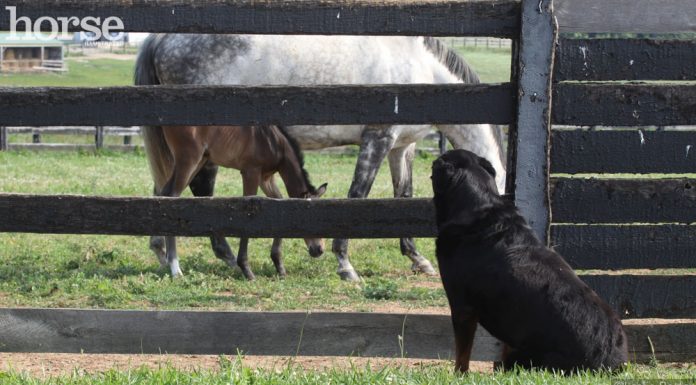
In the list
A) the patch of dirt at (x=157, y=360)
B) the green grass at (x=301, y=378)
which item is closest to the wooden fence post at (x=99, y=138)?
the patch of dirt at (x=157, y=360)

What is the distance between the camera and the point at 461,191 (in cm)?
481

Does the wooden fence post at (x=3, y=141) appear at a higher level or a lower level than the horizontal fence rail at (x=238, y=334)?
lower

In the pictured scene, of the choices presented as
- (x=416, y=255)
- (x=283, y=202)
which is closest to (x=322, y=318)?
(x=283, y=202)

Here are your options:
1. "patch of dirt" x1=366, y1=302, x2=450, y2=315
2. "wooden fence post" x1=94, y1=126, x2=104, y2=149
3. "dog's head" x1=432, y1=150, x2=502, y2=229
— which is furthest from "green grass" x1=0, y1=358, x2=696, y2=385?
"wooden fence post" x1=94, y1=126, x2=104, y2=149

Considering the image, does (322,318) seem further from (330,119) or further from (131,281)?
(131,281)

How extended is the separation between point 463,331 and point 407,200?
827mm

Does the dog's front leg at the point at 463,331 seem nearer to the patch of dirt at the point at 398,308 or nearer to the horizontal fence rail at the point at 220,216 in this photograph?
the horizontal fence rail at the point at 220,216

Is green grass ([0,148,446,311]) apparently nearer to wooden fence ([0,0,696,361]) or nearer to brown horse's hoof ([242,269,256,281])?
brown horse's hoof ([242,269,256,281])

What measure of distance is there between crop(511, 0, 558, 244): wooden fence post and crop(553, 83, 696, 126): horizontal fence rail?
0.10 meters

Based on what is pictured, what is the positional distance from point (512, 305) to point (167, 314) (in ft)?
6.00

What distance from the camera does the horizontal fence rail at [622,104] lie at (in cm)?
503

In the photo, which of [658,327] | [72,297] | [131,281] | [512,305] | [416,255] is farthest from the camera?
[416,255]

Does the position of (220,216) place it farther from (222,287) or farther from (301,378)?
(222,287)

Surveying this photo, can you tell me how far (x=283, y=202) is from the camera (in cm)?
521
